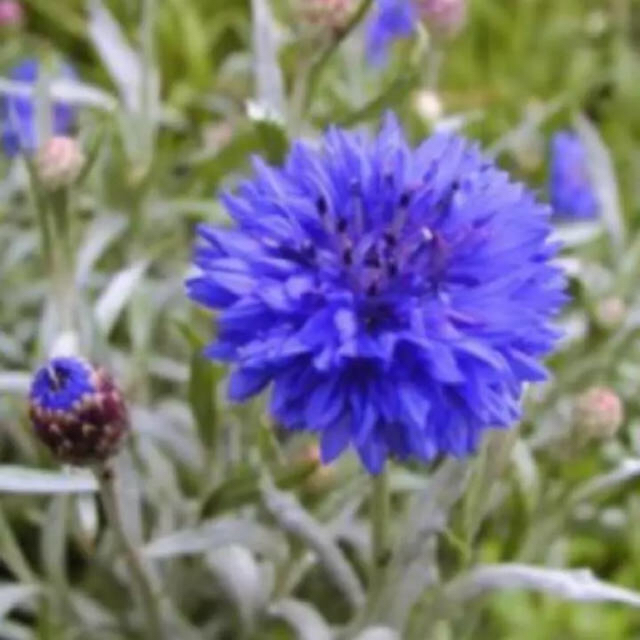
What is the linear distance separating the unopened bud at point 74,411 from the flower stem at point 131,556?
2cm

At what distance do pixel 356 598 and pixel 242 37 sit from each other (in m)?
0.89

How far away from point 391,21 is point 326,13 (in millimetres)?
276

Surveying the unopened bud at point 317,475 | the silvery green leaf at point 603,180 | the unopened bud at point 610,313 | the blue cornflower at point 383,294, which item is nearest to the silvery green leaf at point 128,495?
the unopened bud at point 317,475

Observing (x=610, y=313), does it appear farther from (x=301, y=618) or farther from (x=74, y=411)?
(x=74, y=411)

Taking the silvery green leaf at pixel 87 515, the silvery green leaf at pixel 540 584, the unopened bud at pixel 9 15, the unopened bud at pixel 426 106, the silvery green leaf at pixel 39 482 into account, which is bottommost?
the silvery green leaf at pixel 540 584

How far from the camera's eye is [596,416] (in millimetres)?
918

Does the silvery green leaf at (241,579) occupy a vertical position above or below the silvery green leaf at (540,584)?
below

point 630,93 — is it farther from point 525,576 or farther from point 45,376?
point 45,376

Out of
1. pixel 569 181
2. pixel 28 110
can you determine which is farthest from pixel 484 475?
pixel 28 110

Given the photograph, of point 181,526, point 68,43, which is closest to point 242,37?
point 68,43

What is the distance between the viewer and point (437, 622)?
0.90 metres

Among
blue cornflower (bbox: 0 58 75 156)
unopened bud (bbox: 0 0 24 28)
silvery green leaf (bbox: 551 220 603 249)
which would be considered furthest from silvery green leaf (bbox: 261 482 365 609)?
unopened bud (bbox: 0 0 24 28)

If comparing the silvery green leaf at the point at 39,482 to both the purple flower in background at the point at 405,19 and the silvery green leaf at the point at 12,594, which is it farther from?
the purple flower in background at the point at 405,19

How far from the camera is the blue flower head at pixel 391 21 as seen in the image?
118cm
